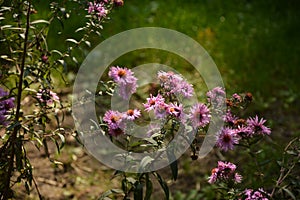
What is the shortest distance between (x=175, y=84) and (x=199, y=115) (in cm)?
12

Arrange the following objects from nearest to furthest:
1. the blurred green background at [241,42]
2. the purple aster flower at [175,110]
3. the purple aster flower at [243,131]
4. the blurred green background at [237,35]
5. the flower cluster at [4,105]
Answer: the purple aster flower at [175,110], the purple aster flower at [243,131], the flower cluster at [4,105], the blurred green background at [241,42], the blurred green background at [237,35]

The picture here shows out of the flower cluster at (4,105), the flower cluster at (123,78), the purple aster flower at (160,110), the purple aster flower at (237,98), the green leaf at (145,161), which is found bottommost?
the green leaf at (145,161)

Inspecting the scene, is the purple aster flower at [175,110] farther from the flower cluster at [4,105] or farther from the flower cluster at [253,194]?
the flower cluster at [4,105]

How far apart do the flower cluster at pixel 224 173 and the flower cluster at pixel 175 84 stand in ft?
0.77

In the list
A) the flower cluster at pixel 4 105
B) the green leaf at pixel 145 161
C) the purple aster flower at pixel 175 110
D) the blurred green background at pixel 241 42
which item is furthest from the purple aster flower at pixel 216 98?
the blurred green background at pixel 241 42

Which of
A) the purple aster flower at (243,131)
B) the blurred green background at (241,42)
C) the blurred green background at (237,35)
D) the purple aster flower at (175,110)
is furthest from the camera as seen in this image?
the blurred green background at (237,35)

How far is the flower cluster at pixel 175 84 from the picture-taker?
1.47m

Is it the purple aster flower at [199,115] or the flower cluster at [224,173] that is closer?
the purple aster flower at [199,115]

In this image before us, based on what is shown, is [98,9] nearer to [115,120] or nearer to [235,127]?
[115,120]

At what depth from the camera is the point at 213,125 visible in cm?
148

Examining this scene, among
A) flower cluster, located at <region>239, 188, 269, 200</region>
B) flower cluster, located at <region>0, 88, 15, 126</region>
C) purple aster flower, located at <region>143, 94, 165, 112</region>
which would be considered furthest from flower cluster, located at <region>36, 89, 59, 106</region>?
flower cluster, located at <region>239, 188, 269, 200</region>

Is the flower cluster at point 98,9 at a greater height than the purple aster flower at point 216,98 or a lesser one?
greater

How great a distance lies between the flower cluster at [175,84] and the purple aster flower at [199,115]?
7cm

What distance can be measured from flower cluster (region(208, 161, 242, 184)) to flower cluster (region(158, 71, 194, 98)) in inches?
9.3
